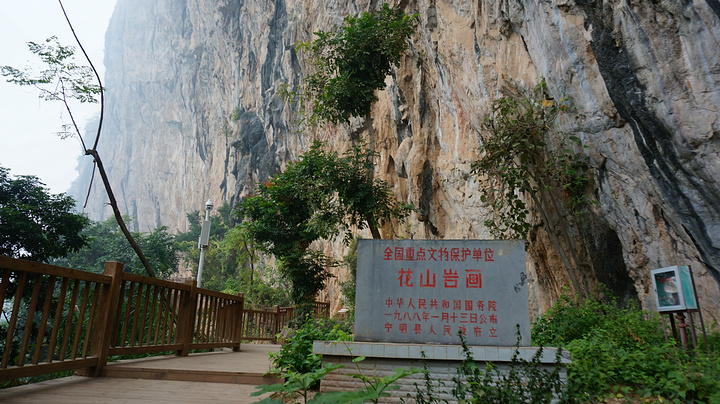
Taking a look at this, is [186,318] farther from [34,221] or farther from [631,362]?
[34,221]

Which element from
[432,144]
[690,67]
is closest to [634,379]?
[690,67]

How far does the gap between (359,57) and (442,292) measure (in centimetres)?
698

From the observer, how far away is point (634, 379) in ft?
11.3

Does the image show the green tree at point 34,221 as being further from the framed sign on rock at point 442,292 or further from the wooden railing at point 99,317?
the framed sign on rock at point 442,292

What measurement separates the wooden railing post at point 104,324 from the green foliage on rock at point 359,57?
6.65 meters

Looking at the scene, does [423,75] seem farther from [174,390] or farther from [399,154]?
[174,390]

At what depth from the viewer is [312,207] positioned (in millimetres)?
8984

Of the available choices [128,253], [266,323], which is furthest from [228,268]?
[266,323]

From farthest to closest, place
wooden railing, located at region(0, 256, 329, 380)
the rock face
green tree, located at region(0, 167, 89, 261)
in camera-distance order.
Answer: green tree, located at region(0, 167, 89, 261) → the rock face → wooden railing, located at region(0, 256, 329, 380)

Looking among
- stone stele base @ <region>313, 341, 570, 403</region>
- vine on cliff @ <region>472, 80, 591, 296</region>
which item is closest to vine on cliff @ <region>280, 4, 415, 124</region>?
vine on cliff @ <region>472, 80, 591, 296</region>

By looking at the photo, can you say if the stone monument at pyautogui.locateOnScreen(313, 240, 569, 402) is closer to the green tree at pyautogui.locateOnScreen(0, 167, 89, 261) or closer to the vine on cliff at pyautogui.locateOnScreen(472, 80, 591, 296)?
the vine on cliff at pyautogui.locateOnScreen(472, 80, 591, 296)

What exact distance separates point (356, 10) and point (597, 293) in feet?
35.3

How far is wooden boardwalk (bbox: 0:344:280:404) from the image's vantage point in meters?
3.00

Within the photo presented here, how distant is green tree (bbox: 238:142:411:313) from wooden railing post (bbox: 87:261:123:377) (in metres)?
5.04
